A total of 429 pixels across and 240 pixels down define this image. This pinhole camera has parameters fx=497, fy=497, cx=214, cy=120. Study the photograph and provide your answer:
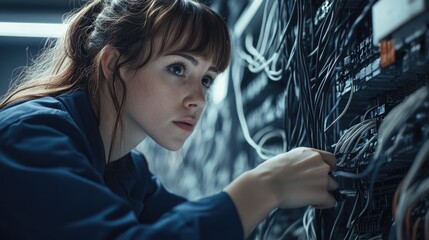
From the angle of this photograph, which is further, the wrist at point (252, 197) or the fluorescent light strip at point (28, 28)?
the fluorescent light strip at point (28, 28)

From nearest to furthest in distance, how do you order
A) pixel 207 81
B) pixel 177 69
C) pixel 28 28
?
1. pixel 177 69
2. pixel 207 81
3. pixel 28 28

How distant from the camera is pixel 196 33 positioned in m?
1.13

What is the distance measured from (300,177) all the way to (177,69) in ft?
1.33

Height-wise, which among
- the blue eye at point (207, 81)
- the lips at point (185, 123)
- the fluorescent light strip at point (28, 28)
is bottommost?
the lips at point (185, 123)

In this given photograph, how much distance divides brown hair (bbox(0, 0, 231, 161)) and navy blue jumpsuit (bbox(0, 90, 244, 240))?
248mm

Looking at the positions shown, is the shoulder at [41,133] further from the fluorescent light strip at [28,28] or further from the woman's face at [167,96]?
the fluorescent light strip at [28,28]

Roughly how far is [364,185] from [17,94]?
0.79 m

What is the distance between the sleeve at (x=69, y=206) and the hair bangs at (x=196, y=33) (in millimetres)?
373

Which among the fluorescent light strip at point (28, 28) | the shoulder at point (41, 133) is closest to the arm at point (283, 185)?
the shoulder at point (41, 133)

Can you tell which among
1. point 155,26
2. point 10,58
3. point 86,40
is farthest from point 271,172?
point 10,58

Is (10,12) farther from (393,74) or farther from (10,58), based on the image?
(393,74)

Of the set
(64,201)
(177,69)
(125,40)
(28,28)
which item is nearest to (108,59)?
(125,40)

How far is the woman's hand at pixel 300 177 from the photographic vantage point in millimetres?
862

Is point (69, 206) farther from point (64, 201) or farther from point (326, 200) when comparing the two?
point (326, 200)
